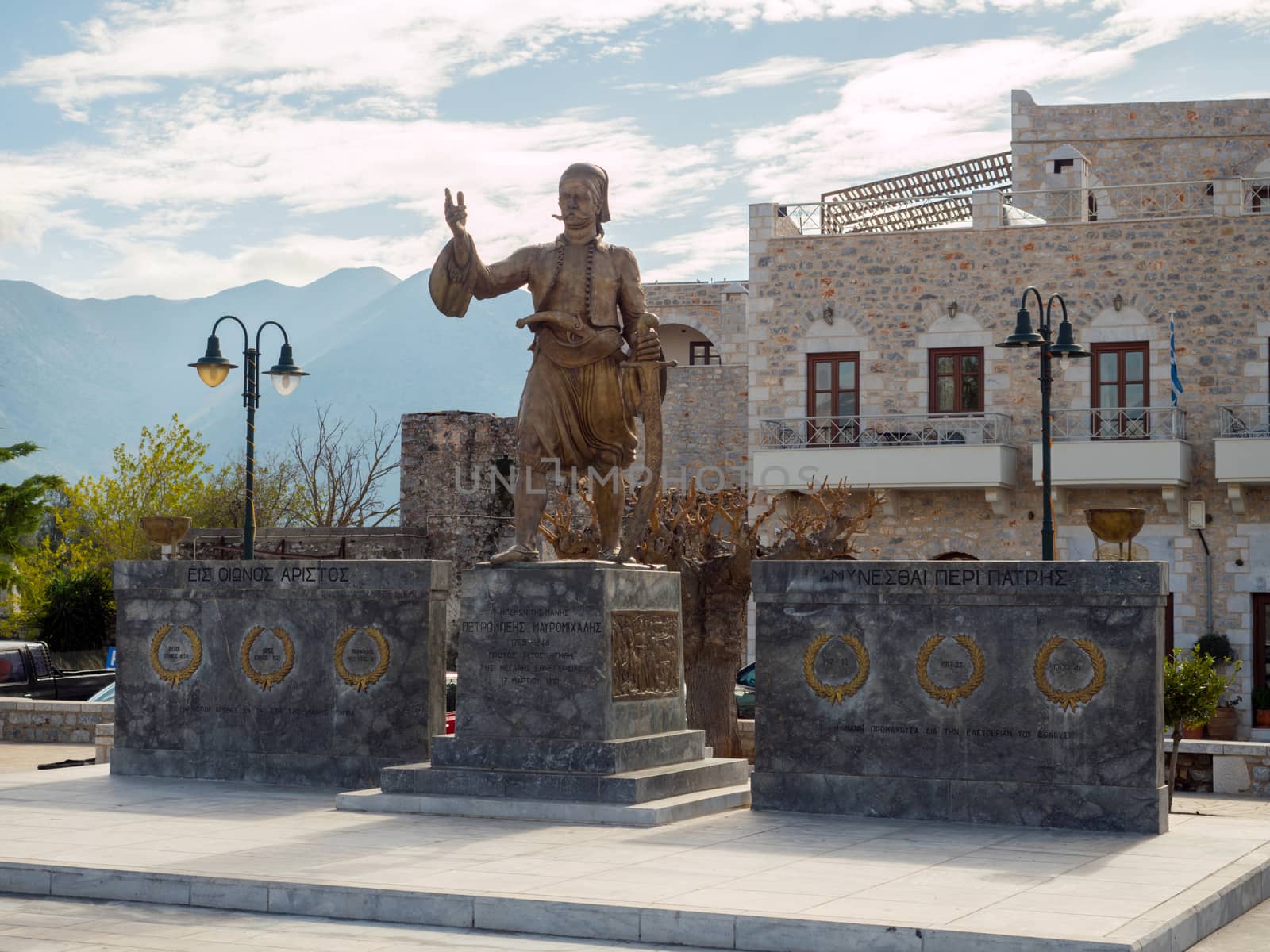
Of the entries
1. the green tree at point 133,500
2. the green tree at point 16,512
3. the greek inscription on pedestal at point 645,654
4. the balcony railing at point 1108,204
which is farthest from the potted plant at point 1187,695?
the green tree at point 133,500

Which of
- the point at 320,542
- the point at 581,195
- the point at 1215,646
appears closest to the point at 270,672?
the point at 581,195

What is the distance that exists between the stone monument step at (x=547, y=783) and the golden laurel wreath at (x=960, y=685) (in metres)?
1.54

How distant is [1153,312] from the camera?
2802cm

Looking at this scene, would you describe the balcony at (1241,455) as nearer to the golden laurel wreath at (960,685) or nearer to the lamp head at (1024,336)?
the lamp head at (1024,336)

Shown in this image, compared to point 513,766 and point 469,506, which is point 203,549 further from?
point 513,766

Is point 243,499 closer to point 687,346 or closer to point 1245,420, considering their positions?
point 687,346

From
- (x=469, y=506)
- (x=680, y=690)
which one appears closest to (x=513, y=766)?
(x=680, y=690)

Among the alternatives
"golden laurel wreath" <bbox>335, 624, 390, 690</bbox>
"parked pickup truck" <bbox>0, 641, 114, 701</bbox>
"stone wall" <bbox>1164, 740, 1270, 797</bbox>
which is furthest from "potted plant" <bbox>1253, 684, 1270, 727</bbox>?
"golden laurel wreath" <bbox>335, 624, 390, 690</bbox>

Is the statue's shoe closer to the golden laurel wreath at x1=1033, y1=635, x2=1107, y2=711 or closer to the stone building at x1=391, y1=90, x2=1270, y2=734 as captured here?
the golden laurel wreath at x1=1033, y1=635, x2=1107, y2=711

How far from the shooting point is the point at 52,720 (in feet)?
66.7

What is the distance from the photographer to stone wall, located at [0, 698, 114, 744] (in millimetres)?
20078

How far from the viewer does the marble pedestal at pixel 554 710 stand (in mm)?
9453

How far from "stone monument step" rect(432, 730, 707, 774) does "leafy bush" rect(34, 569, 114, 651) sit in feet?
81.6

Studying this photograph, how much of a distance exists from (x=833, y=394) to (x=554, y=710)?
68.6ft
